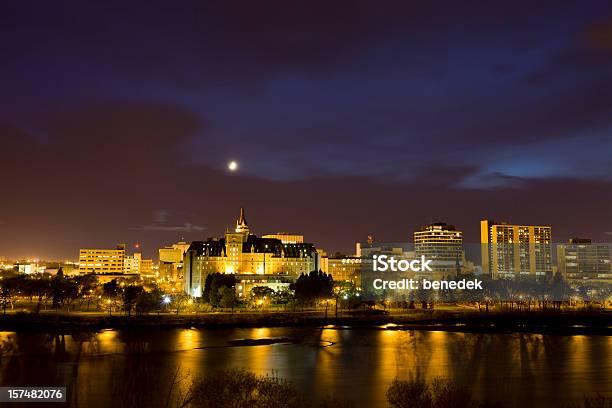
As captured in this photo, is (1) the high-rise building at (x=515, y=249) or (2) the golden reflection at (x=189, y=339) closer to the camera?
(2) the golden reflection at (x=189, y=339)

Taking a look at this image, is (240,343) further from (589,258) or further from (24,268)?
(24,268)

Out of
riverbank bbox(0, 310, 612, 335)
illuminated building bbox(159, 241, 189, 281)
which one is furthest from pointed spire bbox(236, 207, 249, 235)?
riverbank bbox(0, 310, 612, 335)

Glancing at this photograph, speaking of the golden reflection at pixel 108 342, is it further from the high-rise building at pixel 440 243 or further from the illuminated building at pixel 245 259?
the high-rise building at pixel 440 243

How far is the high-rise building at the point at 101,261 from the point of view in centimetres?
14112

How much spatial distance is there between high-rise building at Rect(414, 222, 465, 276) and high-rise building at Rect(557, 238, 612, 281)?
65.0ft

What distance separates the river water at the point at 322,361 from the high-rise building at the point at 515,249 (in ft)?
283

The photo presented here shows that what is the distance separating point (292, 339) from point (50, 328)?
18870mm

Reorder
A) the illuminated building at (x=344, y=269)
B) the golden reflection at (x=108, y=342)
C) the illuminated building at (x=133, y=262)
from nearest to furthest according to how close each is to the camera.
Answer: the golden reflection at (x=108, y=342) → the illuminated building at (x=344, y=269) → the illuminated building at (x=133, y=262)

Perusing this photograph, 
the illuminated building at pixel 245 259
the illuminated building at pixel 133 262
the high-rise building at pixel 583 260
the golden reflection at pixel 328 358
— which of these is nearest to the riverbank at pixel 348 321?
the golden reflection at pixel 328 358

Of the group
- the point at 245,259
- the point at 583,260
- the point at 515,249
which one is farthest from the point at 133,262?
the point at 583,260

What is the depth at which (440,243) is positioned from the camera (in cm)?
14062

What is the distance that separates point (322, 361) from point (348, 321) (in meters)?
21.8

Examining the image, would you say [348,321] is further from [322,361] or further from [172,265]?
[172,265]

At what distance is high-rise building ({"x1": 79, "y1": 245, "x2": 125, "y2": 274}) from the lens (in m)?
141
